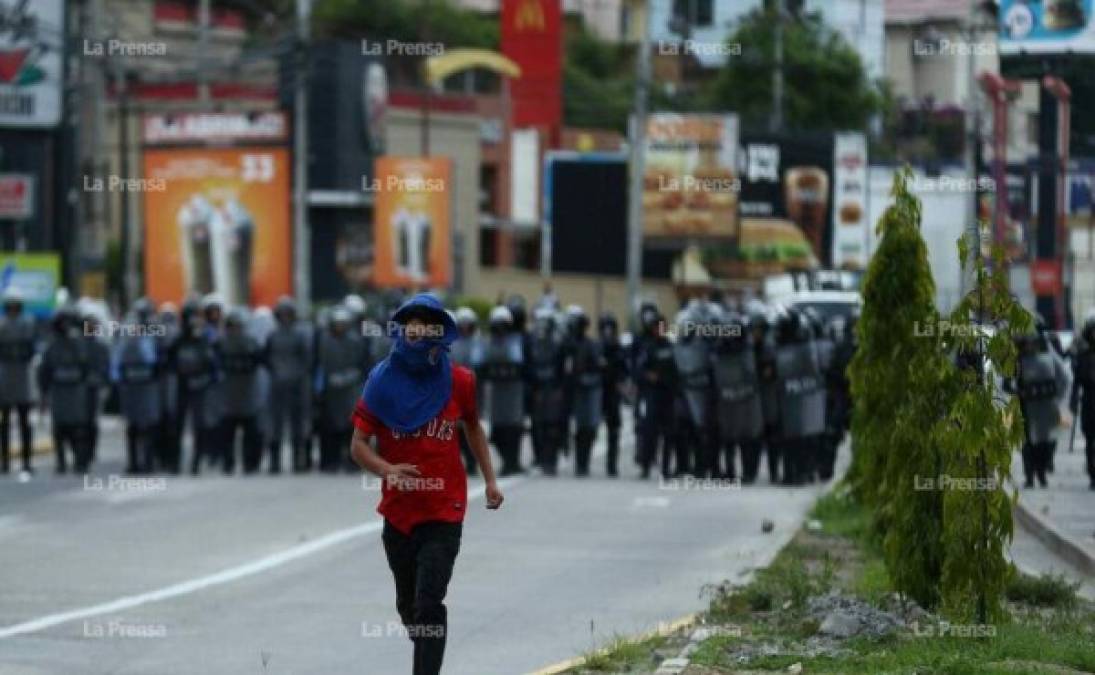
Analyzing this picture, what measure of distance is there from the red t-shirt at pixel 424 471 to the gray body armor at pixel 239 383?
18153mm

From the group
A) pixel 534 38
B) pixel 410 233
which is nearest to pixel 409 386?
pixel 410 233

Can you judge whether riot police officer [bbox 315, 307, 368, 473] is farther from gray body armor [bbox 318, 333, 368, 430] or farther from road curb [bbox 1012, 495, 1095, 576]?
road curb [bbox 1012, 495, 1095, 576]

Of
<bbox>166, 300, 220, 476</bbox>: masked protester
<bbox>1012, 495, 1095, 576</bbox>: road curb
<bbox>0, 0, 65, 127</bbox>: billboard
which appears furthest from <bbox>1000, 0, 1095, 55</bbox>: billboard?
<bbox>0, 0, 65, 127</bbox>: billboard

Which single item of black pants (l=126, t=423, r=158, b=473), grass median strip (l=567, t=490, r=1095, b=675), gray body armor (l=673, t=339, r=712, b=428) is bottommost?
black pants (l=126, t=423, r=158, b=473)

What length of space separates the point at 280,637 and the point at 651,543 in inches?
255

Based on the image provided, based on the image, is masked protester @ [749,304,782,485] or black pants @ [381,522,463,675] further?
masked protester @ [749,304,782,485]

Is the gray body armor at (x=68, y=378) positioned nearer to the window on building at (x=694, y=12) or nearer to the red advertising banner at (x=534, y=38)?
the window on building at (x=694, y=12)

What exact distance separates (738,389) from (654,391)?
1.53m

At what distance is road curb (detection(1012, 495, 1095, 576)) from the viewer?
17266mm

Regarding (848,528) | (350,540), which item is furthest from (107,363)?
(848,528)

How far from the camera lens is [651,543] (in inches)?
787

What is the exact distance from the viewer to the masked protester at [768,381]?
27141 millimetres

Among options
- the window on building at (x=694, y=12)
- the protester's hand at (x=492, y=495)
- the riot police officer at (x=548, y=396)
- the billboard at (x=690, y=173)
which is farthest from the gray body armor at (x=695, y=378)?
the billboard at (x=690, y=173)

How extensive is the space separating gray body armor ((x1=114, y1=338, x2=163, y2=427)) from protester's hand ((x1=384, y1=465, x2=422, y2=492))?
18439 millimetres
